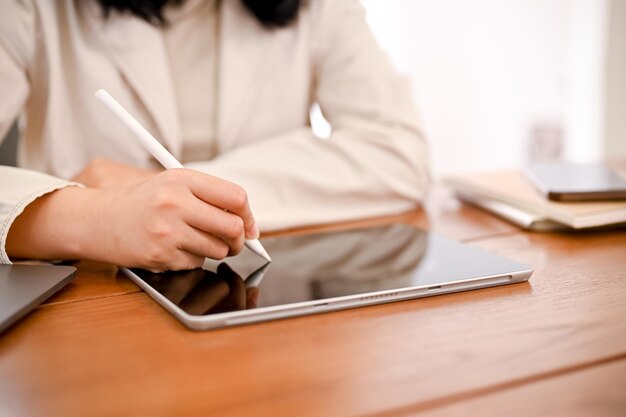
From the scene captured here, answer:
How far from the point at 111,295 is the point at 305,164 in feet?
1.04

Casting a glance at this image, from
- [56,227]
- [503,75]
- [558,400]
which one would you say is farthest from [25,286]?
[503,75]

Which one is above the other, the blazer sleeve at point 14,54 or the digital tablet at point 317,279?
the blazer sleeve at point 14,54

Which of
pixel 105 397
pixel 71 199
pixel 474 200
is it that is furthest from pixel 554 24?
pixel 105 397

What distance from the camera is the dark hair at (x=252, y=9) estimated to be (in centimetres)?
74

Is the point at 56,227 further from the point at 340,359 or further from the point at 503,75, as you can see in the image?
the point at 503,75

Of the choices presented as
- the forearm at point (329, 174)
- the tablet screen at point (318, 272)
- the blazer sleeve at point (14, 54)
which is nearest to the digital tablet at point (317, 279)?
the tablet screen at point (318, 272)

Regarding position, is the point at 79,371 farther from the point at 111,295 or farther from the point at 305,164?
the point at 305,164

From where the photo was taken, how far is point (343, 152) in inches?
27.7

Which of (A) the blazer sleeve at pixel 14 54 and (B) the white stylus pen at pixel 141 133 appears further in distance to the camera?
(A) the blazer sleeve at pixel 14 54

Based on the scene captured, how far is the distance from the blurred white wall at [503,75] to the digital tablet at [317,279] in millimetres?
1598

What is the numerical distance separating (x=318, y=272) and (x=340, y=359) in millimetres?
129

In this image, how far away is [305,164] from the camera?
0.69 meters

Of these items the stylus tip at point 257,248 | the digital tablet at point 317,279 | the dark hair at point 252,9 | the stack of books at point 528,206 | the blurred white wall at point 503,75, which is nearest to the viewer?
the digital tablet at point 317,279

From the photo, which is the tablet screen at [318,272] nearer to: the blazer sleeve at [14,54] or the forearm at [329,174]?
the forearm at [329,174]
